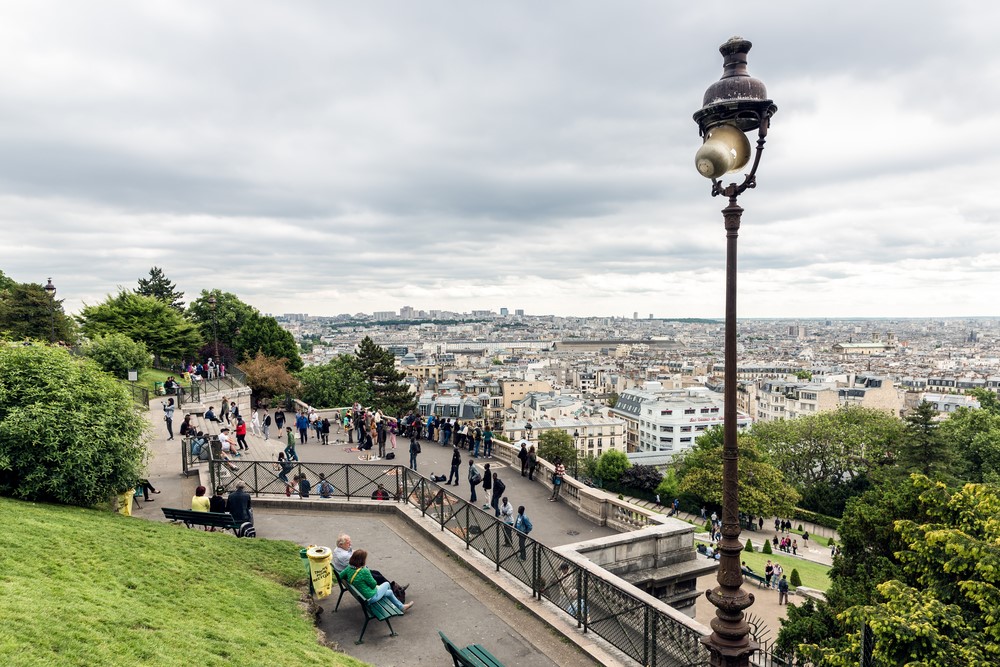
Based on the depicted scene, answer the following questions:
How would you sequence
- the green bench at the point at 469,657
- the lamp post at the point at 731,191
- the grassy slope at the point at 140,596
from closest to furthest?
the lamp post at the point at 731,191
the grassy slope at the point at 140,596
the green bench at the point at 469,657

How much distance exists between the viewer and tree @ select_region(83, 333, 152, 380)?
2823 cm

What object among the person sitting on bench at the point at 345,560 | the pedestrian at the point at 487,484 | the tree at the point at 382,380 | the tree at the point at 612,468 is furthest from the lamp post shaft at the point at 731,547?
the tree at the point at 612,468

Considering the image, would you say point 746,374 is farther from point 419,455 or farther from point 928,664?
point 928,664

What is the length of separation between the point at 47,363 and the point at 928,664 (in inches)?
582

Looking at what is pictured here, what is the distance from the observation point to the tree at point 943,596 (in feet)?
24.6

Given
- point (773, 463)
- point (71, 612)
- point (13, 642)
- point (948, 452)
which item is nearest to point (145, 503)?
point (71, 612)

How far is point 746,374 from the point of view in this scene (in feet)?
524

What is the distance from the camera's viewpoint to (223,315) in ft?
170

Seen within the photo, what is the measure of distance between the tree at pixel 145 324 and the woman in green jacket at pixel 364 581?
119 feet

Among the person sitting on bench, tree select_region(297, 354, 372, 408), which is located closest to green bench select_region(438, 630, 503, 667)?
the person sitting on bench

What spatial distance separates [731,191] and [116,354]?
30420mm

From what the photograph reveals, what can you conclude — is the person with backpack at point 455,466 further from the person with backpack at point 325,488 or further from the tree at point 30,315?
the tree at point 30,315

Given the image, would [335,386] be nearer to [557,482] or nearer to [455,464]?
[455,464]

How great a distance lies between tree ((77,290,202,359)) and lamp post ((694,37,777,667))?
4101 centimetres
